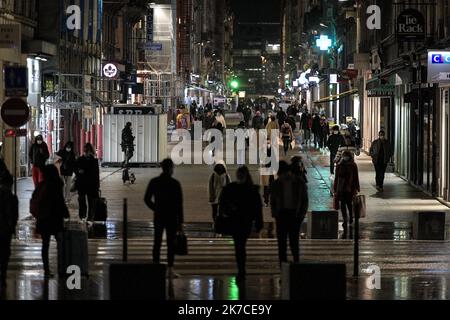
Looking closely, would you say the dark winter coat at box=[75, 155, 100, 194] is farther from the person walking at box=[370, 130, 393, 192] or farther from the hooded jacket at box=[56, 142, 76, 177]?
the person walking at box=[370, 130, 393, 192]

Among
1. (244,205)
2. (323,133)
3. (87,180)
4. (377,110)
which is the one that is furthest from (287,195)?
(323,133)

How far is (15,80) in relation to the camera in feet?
77.8

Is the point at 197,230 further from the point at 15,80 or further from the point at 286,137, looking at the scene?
the point at 286,137

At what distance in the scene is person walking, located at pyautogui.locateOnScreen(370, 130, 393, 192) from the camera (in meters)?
35.2

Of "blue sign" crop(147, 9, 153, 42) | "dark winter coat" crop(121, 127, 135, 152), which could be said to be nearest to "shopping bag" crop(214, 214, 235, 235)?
"dark winter coat" crop(121, 127, 135, 152)

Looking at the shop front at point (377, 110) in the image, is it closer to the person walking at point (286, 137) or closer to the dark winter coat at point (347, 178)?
the person walking at point (286, 137)

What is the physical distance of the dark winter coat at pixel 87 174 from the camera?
25.7 m

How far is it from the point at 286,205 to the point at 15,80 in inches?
337

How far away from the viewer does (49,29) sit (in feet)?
148

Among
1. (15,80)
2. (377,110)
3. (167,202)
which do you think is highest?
(15,80)

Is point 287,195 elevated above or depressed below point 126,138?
below

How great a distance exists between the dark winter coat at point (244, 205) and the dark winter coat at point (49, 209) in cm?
247

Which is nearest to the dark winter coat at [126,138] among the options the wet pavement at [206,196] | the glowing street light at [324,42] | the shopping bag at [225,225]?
the wet pavement at [206,196]

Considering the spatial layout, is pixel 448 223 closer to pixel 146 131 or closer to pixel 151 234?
pixel 151 234
